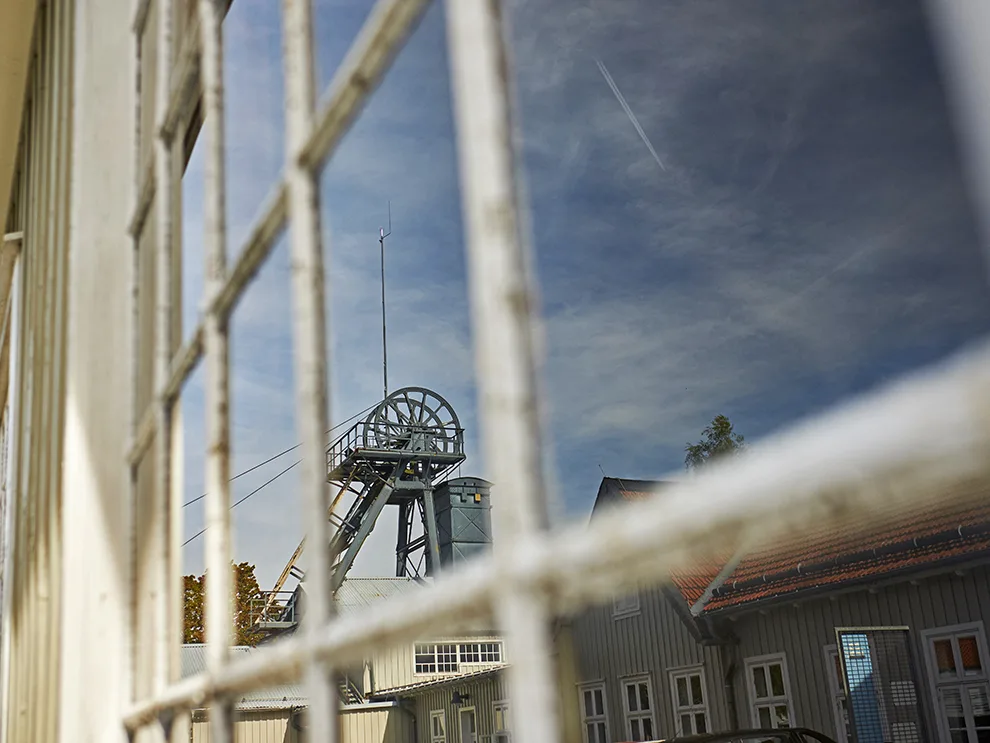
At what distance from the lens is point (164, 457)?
779 millimetres

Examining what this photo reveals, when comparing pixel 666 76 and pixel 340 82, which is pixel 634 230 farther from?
pixel 340 82

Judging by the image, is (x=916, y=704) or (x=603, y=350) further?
(x=916, y=704)

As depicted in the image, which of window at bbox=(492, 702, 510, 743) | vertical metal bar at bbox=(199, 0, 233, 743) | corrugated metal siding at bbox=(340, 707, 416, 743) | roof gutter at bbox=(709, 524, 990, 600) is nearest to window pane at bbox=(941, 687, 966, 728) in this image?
roof gutter at bbox=(709, 524, 990, 600)

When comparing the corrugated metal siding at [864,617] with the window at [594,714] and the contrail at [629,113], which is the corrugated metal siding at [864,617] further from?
the contrail at [629,113]

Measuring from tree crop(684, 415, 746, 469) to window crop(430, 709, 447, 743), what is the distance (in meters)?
2.28

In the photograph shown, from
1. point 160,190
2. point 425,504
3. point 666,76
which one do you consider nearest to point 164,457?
point 160,190

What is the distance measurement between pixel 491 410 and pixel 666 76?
35cm

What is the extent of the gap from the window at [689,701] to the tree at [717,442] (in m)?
3.06

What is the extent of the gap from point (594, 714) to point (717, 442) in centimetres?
347

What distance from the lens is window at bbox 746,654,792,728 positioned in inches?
136

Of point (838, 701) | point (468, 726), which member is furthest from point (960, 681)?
point (468, 726)

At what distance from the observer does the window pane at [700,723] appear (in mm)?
3467

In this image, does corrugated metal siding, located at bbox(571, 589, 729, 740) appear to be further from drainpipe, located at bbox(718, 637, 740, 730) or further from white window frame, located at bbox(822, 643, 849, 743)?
white window frame, located at bbox(822, 643, 849, 743)

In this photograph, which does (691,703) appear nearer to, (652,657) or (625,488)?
(652,657)
